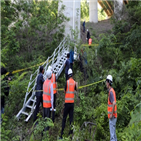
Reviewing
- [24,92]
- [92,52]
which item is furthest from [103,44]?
[24,92]

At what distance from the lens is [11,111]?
319 inches

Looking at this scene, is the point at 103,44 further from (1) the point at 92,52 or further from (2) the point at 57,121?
(2) the point at 57,121

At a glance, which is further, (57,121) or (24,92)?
(24,92)

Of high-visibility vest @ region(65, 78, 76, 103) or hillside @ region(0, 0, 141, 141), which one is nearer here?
high-visibility vest @ region(65, 78, 76, 103)

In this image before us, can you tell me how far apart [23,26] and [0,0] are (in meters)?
3.53

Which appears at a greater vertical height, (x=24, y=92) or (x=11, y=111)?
(x=24, y=92)

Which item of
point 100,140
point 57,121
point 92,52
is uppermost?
point 92,52

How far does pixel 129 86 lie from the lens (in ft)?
29.8

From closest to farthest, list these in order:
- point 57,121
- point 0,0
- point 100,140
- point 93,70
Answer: point 100,140 < point 57,121 < point 0,0 < point 93,70

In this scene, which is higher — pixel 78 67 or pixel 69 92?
pixel 78 67

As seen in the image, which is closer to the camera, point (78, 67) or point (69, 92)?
point (69, 92)

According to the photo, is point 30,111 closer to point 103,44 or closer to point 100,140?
point 100,140

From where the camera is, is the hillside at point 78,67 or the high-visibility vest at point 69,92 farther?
the hillside at point 78,67

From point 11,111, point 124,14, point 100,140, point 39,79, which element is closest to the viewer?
point 100,140
